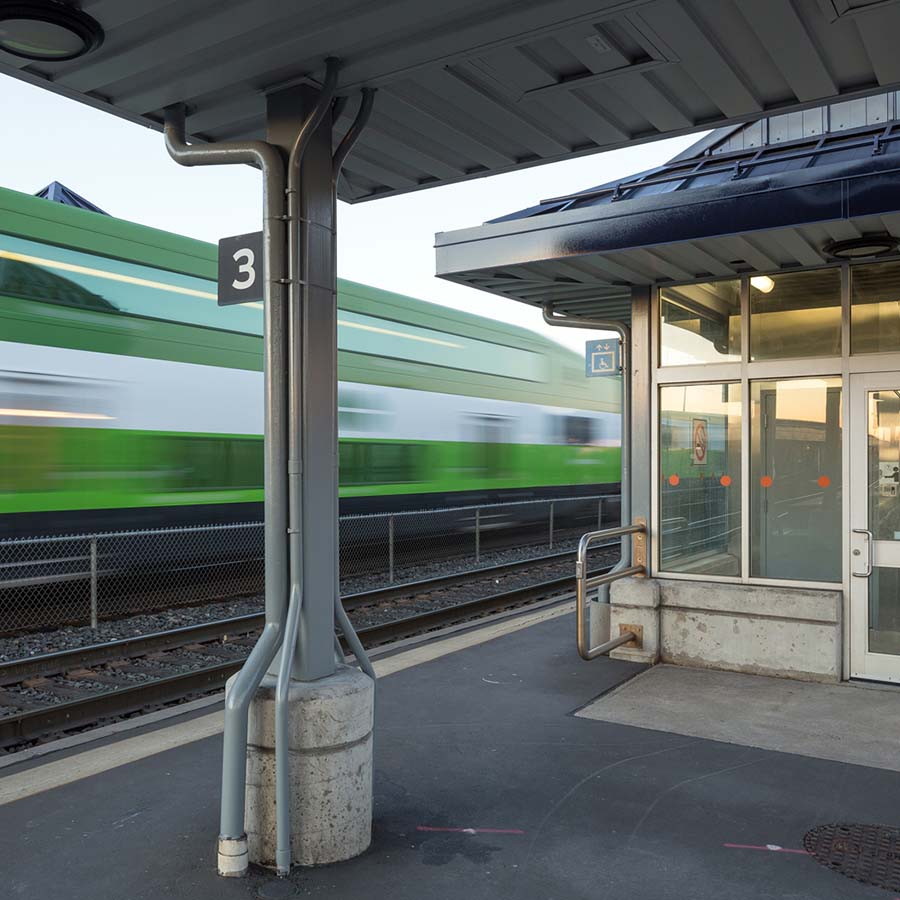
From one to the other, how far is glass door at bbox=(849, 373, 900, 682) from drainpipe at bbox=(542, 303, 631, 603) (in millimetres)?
1817

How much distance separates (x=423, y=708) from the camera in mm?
5910

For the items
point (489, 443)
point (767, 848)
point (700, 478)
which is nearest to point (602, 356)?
point (700, 478)

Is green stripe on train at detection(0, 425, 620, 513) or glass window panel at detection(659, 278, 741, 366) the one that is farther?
green stripe on train at detection(0, 425, 620, 513)

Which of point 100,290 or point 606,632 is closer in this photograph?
point 606,632

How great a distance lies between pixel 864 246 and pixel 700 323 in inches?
57.6

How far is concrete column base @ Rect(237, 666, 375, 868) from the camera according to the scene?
363 centimetres

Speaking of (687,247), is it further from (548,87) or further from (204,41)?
(204,41)

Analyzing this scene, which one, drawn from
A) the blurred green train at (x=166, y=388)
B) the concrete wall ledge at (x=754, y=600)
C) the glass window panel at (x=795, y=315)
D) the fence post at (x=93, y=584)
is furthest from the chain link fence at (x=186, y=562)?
the glass window panel at (x=795, y=315)

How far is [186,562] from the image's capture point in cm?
1270

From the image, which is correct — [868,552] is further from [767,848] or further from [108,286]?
[108,286]

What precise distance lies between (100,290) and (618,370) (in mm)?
6218

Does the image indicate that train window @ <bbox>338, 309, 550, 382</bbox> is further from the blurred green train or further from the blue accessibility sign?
the blue accessibility sign

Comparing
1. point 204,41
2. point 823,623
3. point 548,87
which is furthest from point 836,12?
point 823,623

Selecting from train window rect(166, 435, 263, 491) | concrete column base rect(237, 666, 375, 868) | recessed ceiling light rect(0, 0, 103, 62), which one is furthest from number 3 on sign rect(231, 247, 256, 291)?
train window rect(166, 435, 263, 491)
